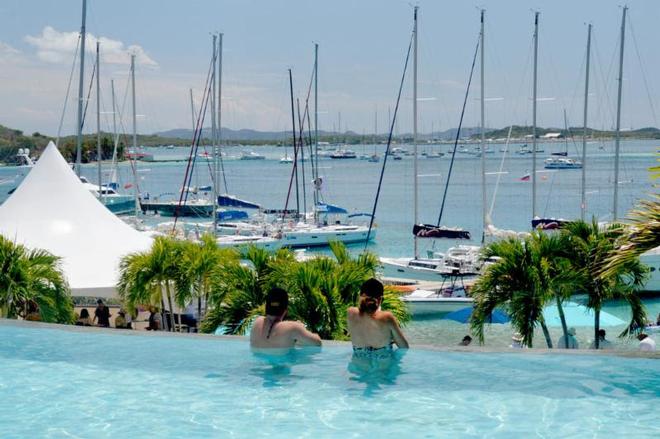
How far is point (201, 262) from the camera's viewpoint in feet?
55.4

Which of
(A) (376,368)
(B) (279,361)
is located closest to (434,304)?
(B) (279,361)

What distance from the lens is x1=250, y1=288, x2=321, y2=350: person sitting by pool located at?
10.3 m

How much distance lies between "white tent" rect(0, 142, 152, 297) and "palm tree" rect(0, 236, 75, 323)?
128 inches

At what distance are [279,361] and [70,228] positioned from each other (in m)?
11.6

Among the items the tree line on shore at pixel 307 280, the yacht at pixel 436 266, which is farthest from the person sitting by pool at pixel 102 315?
the yacht at pixel 436 266

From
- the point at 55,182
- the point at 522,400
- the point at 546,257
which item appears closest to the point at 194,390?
the point at 522,400

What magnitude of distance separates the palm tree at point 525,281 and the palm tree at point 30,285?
25.0 ft

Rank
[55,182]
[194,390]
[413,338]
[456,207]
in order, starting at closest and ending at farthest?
[194,390], [55,182], [413,338], [456,207]

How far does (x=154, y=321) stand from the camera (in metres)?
18.9

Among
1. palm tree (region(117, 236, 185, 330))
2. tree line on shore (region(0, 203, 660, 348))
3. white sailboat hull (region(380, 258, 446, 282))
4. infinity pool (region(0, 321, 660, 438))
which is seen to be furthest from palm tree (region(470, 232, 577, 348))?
white sailboat hull (region(380, 258, 446, 282))

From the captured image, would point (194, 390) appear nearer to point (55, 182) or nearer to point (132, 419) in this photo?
point (132, 419)

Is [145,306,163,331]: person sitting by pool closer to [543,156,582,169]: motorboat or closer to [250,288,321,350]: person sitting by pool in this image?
[250,288,321,350]: person sitting by pool

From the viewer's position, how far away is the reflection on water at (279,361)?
10.1 metres

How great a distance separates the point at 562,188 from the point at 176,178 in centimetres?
7937
